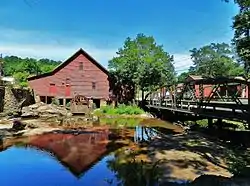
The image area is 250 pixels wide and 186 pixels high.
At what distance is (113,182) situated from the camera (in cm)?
1126

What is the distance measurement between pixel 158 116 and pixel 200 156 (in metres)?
22.4

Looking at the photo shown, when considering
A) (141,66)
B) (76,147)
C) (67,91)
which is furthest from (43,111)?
(76,147)

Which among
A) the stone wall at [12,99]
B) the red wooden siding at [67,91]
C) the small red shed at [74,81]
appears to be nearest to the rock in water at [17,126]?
the stone wall at [12,99]

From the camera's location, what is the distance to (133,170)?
12336mm

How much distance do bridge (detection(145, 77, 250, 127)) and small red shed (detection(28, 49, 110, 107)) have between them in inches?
429

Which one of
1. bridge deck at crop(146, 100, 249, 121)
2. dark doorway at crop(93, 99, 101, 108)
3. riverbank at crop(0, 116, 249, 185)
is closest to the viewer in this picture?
riverbank at crop(0, 116, 249, 185)

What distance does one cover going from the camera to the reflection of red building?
46.7 feet

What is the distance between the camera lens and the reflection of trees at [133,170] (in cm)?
1097

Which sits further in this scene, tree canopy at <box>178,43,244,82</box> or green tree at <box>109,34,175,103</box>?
tree canopy at <box>178,43,244,82</box>

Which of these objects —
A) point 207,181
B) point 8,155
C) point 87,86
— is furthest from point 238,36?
point 207,181

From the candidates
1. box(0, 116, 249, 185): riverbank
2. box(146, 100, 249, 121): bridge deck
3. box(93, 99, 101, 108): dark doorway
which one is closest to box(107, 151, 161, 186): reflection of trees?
box(0, 116, 249, 185): riverbank

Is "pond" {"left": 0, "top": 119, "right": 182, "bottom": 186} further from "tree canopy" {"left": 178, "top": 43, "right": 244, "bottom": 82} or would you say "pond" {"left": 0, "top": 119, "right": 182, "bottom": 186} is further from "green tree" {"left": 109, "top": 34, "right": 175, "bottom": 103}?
"tree canopy" {"left": 178, "top": 43, "right": 244, "bottom": 82}

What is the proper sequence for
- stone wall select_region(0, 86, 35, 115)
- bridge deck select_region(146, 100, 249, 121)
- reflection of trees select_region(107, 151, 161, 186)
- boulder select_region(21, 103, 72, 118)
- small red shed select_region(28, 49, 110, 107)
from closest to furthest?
reflection of trees select_region(107, 151, 161, 186), bridge deck select_region(146, 100, 249, 121), stone wall select_region(0, 86, 35, 115), boulder select_region(21, 103, 72, 118), small red shed select_region(28, 49, 110, 107)

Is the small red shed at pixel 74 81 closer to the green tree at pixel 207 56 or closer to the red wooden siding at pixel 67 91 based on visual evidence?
the red wooden siding at pixel 67 91
